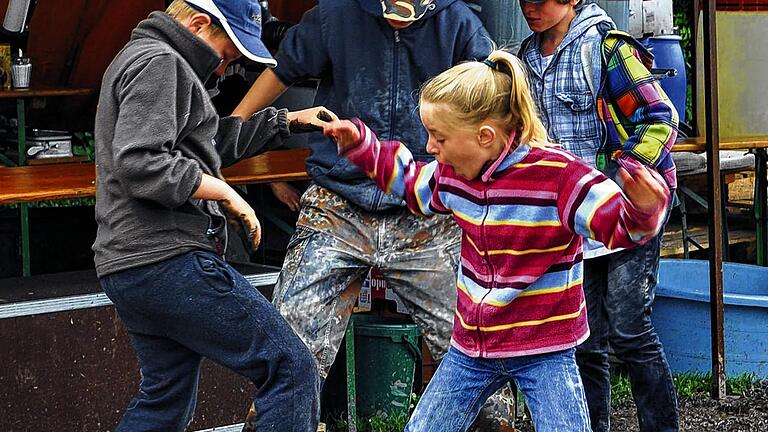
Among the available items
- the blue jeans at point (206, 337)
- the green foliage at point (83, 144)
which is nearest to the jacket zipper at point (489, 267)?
the blue jeans at point (206, 337)

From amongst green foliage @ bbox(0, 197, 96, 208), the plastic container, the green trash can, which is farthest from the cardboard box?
the plastic container

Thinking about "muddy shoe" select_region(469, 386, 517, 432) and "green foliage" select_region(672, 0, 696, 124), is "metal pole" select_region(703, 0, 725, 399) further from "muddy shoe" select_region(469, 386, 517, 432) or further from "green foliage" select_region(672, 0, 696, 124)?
"green foliage" select_region(672, 0, 696, 124)

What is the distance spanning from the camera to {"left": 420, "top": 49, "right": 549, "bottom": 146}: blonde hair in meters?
3.43

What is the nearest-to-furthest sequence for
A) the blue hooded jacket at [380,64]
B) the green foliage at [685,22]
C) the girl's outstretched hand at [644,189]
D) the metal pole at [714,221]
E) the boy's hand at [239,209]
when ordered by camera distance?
the girl's outstretched hand at [644,189], the boy's hand at [239,209], the blue hooded jacket at [380,64], the metal pole at [714,221], the green foliage at [685,22]

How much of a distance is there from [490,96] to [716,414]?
281 centimetres

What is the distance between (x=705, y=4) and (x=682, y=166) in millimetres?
1631

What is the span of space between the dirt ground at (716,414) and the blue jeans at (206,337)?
196 centimetres

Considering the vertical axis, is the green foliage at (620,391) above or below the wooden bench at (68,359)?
below

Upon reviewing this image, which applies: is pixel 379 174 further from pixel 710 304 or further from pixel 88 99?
pixel 88 99

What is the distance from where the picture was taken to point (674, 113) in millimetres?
4312

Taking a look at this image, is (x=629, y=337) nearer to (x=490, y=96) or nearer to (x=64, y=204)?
(x=490, y=96)

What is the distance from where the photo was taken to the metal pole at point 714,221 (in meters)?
5.75

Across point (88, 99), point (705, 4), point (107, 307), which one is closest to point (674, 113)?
point (705, 4)

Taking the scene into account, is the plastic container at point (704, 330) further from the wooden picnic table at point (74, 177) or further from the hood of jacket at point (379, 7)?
the hood of jacket at point (379, 7)
